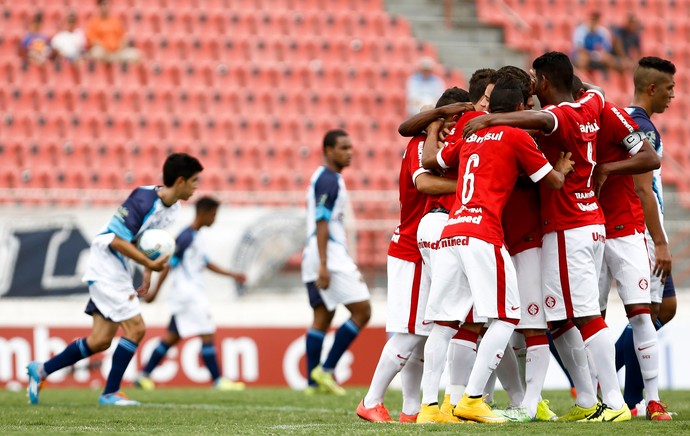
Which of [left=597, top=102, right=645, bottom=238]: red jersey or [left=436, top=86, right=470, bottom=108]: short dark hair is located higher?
[left=436, top=86, right=470, bottom=108]: short dark hair

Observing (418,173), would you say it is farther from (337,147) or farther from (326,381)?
(326,381)

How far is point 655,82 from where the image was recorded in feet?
27.8

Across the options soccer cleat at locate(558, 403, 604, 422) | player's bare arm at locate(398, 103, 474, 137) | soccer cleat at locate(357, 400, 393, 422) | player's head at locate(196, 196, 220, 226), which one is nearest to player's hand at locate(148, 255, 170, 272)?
soccer cleat at locate(357, 400, 393, 422)

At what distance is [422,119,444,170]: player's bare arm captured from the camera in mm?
7484

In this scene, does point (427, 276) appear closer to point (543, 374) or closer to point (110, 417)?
point (543, 374)

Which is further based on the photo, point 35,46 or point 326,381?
point 35,46

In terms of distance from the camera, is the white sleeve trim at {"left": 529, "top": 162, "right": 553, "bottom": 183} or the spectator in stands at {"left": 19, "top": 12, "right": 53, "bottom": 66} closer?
the white sleeve trim at {"left": 529, "top": 162, "right": 553, "bottom": 183}

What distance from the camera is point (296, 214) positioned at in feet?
48.6

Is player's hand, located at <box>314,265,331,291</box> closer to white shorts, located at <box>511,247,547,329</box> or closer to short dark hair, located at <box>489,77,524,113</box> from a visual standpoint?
white shorts, located at <box>511,247,547,329</box>

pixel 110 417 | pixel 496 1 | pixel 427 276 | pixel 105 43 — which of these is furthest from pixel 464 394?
pixel 496 1

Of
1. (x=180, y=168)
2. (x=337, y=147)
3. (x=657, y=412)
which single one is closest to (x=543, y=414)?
(x=657, y=412)

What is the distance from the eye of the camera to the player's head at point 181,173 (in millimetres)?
9594

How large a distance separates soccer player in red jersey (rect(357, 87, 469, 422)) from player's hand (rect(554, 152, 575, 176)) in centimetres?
67

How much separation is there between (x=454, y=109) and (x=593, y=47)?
13.5 meters
